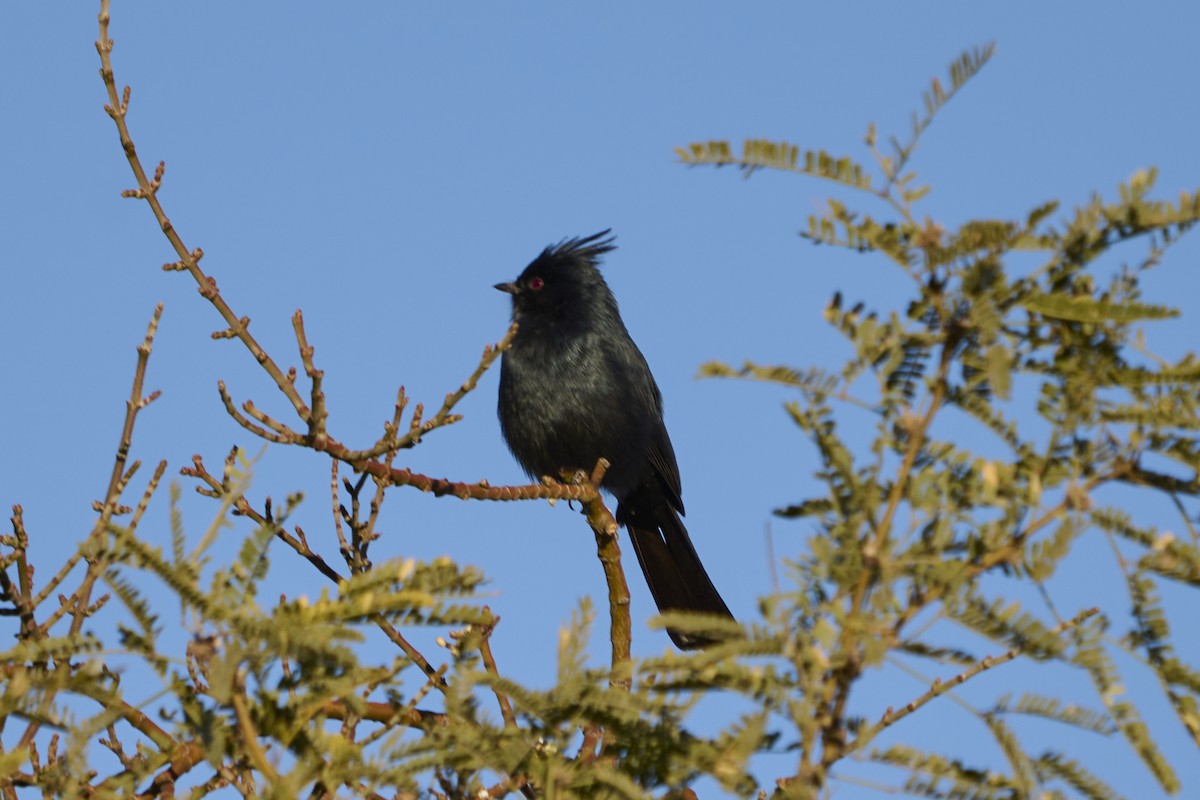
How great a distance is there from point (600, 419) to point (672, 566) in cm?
98

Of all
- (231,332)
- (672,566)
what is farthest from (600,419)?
(231,332)

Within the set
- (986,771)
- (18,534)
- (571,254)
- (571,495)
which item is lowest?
(986,771)

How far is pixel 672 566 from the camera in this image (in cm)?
811

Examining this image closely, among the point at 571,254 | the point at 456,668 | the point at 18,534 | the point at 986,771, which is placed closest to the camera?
the point at 986,771

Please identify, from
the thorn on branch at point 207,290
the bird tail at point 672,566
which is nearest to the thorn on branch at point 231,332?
the thorn on branch at point 207,290

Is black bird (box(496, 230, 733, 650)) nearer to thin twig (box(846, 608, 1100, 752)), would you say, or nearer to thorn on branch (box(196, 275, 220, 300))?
thorn on branch (box(196, 275, 220, 300))

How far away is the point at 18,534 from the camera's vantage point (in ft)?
11.8

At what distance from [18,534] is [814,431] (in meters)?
2.46

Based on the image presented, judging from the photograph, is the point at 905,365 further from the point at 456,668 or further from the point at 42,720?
the point at 42,720

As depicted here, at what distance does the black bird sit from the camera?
8.06 metres

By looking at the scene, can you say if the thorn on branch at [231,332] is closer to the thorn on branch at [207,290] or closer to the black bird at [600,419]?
the thorn on branch at [207,290]

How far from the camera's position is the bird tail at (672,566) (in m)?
7.79

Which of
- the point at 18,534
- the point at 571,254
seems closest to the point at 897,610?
the point at 18,534

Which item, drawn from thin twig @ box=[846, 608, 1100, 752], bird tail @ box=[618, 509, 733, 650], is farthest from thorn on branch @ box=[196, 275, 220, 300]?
bird tail @ box=[618, 509, 733, 650]
